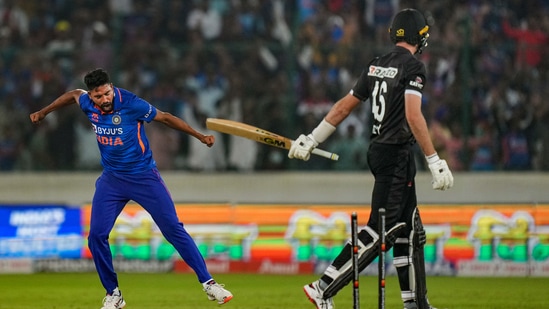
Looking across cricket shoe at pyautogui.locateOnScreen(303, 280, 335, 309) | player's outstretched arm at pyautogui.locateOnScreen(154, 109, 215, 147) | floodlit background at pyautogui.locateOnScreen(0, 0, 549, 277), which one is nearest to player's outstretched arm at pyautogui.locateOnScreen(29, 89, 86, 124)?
player's outstretched arm at pyautogui.locateOnScreen(154, 109, 215, 147)

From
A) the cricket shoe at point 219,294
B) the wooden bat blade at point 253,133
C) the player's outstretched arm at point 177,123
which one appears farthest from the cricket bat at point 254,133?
the cricket shoe at point 219,294

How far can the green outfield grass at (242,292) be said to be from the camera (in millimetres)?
10227

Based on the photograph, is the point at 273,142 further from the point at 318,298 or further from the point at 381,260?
the point at 381,260

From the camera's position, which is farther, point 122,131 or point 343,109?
point 122,131

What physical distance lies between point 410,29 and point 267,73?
7.68m

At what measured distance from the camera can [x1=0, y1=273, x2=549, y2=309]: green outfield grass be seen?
10.2m

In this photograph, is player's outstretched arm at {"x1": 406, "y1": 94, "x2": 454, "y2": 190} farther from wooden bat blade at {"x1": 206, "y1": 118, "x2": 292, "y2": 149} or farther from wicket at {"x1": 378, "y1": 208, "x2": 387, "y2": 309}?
wooden bat blade at {"x1": 206, "y1": 118, "x2": 292, "y2": 149}

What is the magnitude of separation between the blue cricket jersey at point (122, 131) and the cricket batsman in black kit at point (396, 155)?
4.67ft

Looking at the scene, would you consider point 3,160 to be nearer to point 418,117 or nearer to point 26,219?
point 26,219

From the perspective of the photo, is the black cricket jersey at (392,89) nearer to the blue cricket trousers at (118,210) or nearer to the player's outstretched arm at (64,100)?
the blue cricket trousers at (118,210)

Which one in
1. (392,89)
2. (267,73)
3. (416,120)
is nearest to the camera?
(416,120)

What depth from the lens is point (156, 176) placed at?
8.97 meters

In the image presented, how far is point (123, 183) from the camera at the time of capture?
348 inches

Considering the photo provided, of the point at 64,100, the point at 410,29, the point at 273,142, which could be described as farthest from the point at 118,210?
the point at 410,29
